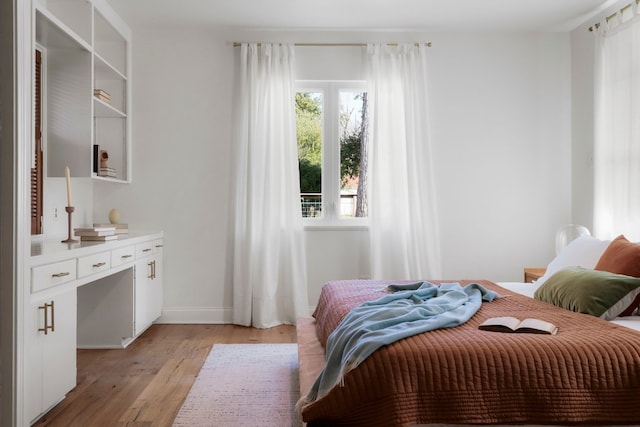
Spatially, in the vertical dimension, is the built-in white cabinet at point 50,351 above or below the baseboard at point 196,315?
above

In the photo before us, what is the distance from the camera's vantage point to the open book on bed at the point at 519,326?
2.04 m

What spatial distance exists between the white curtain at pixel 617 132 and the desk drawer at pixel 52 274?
3750 millimetres

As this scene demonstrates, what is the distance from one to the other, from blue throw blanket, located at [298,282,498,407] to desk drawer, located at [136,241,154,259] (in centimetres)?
217

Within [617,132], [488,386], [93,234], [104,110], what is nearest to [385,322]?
[488,386]

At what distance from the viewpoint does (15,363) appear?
7.08 feet

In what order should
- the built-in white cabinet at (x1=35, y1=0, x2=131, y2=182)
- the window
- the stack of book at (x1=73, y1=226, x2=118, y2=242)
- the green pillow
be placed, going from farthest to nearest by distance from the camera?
the window < the built-in white cabinet at (x1=35, y1=0, x2=131, y2=182) < the stack of book at (x1=73, y1=226, x2=118, y2=242) < the green pillow

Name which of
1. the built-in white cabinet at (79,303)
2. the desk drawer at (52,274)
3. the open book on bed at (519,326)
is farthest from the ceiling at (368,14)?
the open book on bed at (519,326)

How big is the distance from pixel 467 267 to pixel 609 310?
7.59ft

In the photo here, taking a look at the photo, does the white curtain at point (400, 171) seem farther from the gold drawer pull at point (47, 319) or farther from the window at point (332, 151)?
the gold drawer pull at point (47, 319)

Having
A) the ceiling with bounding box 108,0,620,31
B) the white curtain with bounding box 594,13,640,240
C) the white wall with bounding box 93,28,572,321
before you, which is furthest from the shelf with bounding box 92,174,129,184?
the white curtain with bounding box 594,13,640,240

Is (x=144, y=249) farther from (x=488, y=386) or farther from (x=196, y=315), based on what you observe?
(x=488, y=386)

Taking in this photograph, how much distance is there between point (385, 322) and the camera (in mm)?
2084

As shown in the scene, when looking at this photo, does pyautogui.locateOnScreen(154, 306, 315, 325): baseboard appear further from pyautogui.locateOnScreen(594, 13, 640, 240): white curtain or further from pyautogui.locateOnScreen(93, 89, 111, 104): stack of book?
pyautogui.locateOnScreen(594, 13, 640, 240): white curtain

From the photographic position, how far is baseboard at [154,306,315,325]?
4.64m
